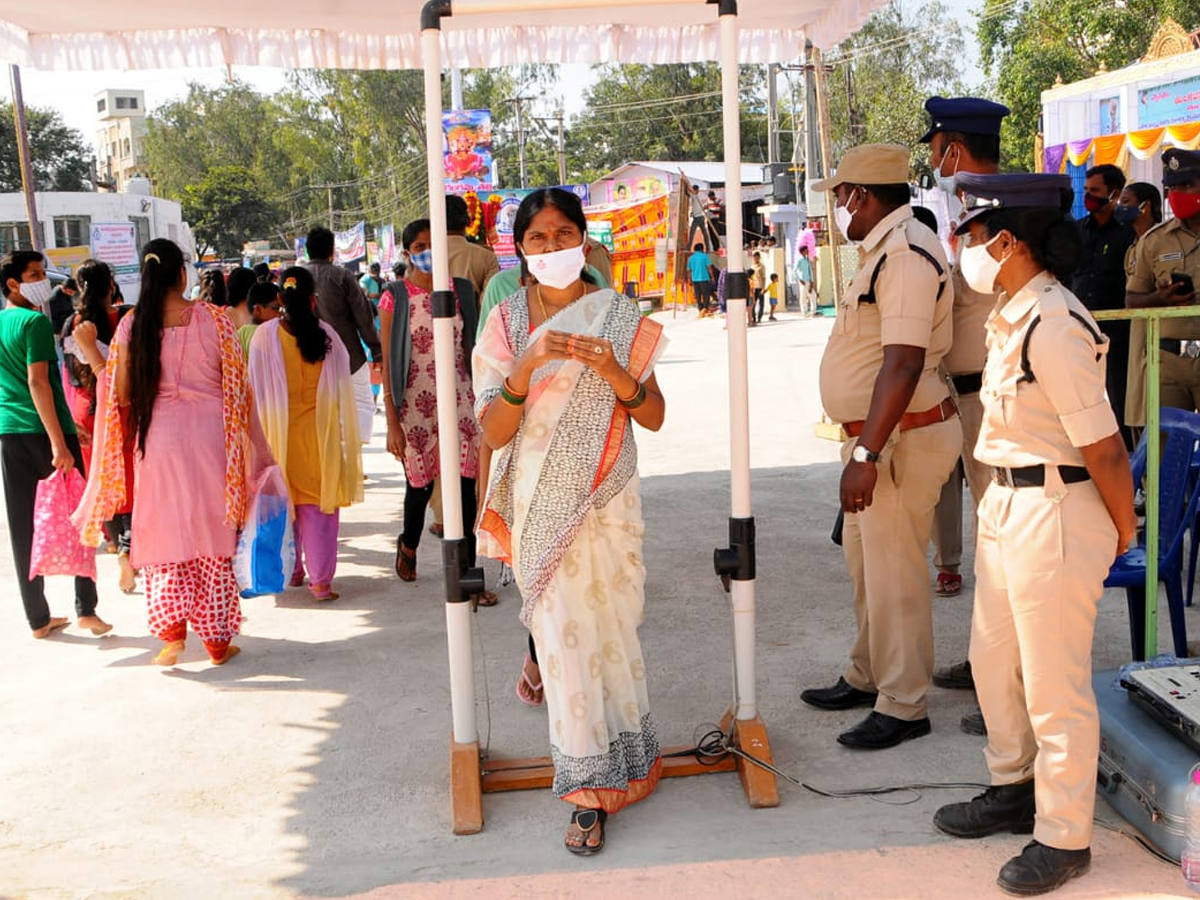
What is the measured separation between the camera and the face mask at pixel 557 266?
11.2ft

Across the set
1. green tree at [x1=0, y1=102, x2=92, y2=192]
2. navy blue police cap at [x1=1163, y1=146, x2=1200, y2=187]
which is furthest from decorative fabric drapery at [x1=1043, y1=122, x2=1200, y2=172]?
green tree at [x1=0, y1=102, x2=92, y2=192]

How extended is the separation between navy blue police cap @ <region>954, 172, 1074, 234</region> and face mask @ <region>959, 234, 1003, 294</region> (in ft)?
0.31

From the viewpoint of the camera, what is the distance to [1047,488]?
2.91 metres

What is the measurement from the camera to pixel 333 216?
69312 millimetres

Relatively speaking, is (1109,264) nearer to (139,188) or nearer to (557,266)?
(557,266)

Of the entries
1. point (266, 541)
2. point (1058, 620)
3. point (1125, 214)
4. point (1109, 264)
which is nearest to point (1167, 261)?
point (1109, 264)

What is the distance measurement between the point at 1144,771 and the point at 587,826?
60.4 inches

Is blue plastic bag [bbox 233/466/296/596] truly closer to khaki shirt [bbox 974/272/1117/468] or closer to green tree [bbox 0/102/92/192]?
khaki shirt [bbox 974/272/1117/468]

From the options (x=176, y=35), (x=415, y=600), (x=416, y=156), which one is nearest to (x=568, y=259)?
(x=415, y=600)

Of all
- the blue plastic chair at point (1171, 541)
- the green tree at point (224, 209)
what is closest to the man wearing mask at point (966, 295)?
the blue plastic chair at point (1171, 541)

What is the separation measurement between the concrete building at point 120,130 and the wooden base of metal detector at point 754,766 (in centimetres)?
12573

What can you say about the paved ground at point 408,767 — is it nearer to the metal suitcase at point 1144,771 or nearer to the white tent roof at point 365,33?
the metal suitcase at point 1144,771

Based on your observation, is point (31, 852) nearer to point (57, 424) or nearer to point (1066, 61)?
point (57, 424)

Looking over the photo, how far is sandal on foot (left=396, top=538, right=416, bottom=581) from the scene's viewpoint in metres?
6.62
